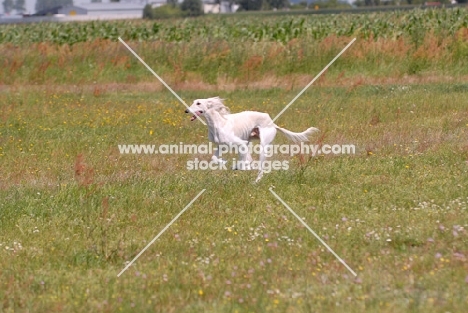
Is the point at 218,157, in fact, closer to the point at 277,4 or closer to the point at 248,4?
the point at 248,4

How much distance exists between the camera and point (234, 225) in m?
9.61

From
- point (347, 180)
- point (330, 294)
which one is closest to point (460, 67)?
point (347, 180)

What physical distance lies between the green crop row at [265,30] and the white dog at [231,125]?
16843 mm

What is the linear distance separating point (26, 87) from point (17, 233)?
15.3 metres

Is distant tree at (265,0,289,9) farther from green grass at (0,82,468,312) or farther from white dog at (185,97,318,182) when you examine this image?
white dog at (185,97,318,182)

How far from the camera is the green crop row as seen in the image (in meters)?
29.7

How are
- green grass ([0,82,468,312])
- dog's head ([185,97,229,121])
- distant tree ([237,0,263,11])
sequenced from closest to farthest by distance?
green grass ([0,82,468,312]) < dog's head ([185,97,229,121]) < distant tree ([237,0,263,11])

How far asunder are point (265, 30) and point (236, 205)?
22.4 metres

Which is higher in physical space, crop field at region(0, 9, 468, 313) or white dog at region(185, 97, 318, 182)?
white dog at region(185, 97, 318, 182)

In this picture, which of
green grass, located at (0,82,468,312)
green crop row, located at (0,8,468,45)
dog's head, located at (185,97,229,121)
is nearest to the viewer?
green grass, located at (0,82,468,312)

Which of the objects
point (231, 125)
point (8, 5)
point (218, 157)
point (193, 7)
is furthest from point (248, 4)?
point (231, 125)

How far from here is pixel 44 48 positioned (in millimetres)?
28453

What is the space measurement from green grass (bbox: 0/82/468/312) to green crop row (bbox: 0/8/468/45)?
44.3ft

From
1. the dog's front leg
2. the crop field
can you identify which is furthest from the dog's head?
the crop field
